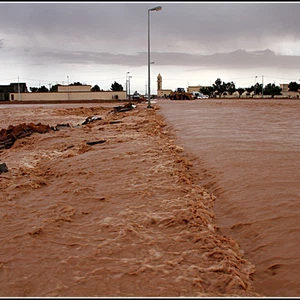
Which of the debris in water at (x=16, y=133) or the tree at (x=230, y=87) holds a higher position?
the tree at (x=230, y=87)

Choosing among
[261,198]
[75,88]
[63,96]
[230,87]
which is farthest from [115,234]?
[230,87]

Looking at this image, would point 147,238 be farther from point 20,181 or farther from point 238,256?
point 20,181

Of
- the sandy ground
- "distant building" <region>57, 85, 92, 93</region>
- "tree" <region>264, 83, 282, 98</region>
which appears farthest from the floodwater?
"tree" <region>264, 83, 282, 98</region>

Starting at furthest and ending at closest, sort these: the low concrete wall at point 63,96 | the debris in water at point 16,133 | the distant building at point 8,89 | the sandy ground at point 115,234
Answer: the distant building at point 8,89
the low concrete wall at point 63,96
the debris in water at point 16,133
the sandy ground at point 115,234

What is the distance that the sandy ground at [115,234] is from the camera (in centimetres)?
358

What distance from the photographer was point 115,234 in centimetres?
475

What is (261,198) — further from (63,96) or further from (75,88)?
(75,88)

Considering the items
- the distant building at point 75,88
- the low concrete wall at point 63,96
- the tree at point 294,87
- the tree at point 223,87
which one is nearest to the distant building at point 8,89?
the low concrete wall at point 63,96

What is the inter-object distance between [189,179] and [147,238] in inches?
104

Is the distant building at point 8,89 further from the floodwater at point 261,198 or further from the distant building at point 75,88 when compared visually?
the floodwater at point 261,198

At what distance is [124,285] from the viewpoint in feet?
11.6

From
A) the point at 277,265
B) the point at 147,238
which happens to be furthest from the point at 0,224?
the point at 277,265

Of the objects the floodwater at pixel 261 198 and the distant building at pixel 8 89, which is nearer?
the floodwater at pixel 261 198

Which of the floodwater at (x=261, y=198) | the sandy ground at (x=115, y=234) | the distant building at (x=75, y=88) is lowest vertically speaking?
the sandy ground at (x=115, y=234)
